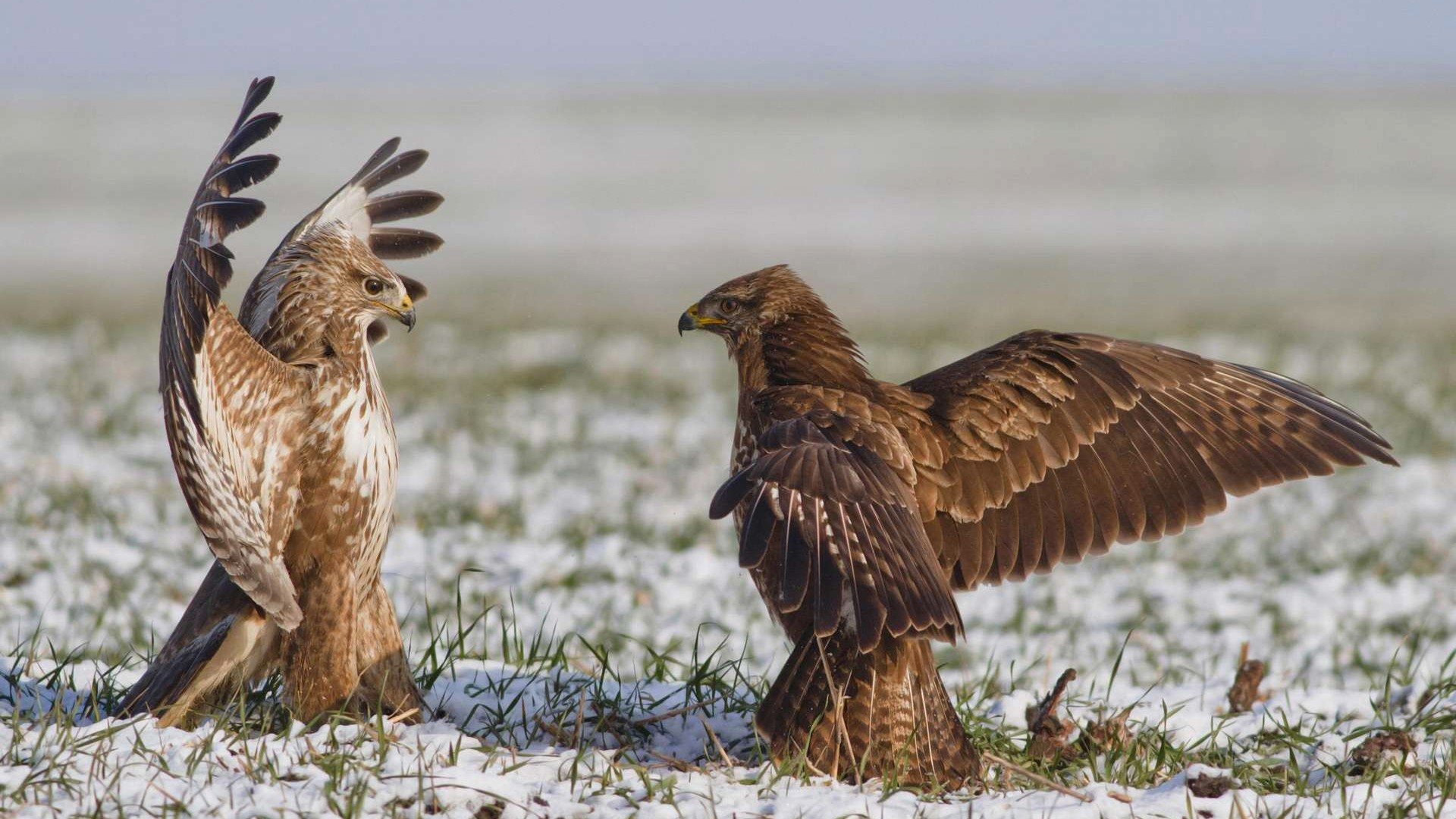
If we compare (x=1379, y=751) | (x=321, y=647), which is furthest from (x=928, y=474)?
(x=321, y=647)

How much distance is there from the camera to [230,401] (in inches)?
147

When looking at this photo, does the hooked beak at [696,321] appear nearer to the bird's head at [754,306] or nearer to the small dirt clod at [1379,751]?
the bird's head at [754,306]

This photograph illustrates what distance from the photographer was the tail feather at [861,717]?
376cm

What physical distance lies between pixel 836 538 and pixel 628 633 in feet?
8.08

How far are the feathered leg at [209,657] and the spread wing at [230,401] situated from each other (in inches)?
4.8

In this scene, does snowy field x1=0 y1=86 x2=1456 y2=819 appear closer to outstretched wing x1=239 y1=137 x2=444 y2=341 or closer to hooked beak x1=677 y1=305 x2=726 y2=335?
hooked beak x1=677 y1=305 x2=726 y2=335

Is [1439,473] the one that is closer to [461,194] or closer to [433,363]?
[433,363]

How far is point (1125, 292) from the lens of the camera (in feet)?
72.5

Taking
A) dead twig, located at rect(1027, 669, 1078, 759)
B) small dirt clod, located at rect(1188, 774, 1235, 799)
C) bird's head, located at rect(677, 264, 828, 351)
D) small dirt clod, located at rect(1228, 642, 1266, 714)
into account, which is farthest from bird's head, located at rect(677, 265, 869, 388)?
small dirt clod, located at rect(1228, 642, 1266, 714)

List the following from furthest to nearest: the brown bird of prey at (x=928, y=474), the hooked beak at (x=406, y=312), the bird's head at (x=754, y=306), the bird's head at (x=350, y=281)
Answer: the bird's head at (x=754, y=306)
the hooked beak at (x=406, y=312)
the bird's head at (x=350, y=281)
the brown bird of prey at (x=928, y=474)

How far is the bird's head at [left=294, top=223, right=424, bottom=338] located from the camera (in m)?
4.14

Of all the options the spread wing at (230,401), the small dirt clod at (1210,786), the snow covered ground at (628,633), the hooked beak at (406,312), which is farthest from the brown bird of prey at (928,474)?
the spread wing at (230,401)

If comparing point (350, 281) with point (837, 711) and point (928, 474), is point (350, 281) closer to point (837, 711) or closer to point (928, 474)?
point (928, 474)

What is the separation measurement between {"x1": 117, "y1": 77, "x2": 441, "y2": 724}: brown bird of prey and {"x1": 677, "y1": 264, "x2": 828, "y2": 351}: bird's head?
0.87 metres
